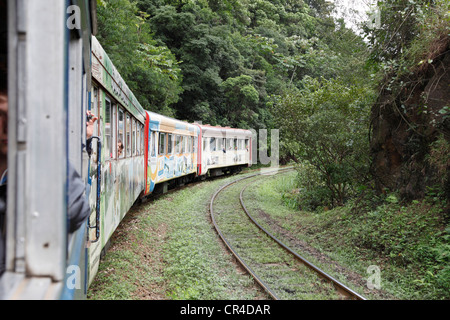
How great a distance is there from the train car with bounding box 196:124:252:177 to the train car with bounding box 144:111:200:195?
3.77ft

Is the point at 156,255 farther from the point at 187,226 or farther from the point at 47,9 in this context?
the point at 47,9

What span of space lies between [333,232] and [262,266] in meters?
2.96

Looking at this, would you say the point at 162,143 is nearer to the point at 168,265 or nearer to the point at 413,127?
the point at 168,265

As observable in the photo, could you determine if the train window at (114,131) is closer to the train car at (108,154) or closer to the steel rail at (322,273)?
the train car at (108,154)

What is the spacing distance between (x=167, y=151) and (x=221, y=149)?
9298mm

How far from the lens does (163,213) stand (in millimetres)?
11328

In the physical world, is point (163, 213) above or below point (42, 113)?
below

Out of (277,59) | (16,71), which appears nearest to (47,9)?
(16,71)

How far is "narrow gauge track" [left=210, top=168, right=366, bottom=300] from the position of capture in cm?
570

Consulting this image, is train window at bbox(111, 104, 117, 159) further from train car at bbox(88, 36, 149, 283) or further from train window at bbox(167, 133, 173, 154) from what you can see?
train window at bbox(167, 133, 173, 154)

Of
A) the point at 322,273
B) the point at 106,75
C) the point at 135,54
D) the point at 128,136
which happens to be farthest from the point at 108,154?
the point at 135,54

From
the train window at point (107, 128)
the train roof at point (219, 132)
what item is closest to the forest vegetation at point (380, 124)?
the train roof at point (219, 132)

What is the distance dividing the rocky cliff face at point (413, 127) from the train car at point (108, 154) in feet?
18.0

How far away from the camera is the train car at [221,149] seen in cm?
1980
